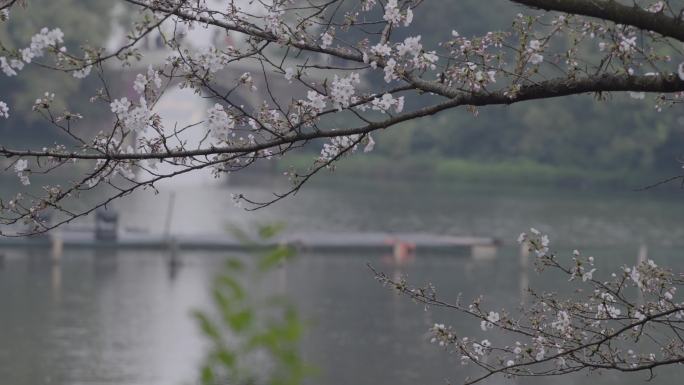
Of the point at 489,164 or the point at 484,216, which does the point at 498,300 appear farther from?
the point at 489,164

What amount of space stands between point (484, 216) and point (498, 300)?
17023 millimetres

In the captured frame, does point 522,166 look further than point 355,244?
Yes

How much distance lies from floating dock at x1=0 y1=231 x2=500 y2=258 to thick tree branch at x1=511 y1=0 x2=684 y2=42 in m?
19.3

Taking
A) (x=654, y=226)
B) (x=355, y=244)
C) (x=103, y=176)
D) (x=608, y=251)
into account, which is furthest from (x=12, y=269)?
(x=654, y=226)

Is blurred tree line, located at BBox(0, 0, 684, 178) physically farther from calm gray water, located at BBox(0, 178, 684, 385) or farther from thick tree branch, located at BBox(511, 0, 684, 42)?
thick tree branch, located at BBox(511, 0, 684, 42)

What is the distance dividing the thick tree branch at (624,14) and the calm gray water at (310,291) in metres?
1.53

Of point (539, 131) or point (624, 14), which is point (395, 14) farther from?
point (539, 131)

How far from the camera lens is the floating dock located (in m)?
25.0

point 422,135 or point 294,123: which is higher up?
point 422,135

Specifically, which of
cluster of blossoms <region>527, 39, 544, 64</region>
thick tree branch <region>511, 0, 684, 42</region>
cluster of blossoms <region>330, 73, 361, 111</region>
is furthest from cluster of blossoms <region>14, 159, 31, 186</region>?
thick tree branch <region>511, 0, 684, 42</region>

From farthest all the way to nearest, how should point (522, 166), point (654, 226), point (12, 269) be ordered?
1. point (522, 166)
2. point (654, 226)
3. point (12, 269)

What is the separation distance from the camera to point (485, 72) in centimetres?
585

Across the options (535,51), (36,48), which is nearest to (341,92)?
(535,51)

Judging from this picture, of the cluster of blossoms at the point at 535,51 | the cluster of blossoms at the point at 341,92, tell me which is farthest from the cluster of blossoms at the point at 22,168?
the cluster of blossoms at the point at 535,51
